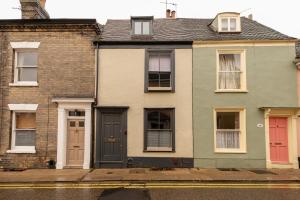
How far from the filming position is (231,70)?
15352mm

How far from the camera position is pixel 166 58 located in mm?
15469

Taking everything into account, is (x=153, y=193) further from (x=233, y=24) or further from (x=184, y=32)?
(x=233, y=24)

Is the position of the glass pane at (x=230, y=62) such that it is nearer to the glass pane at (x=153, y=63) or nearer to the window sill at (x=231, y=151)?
the glass pane at (x=153, y=63)

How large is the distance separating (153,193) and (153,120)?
6098 mm

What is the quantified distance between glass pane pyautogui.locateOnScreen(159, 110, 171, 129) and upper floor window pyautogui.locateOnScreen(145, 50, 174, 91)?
52.0 inches

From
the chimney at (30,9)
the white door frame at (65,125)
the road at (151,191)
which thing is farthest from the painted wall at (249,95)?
the chimney at (30,9)

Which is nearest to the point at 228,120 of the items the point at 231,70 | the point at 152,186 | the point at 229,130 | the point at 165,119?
the point at 229,130

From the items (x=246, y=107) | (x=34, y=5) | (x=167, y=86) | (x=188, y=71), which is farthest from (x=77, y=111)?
(x=246, y=107)

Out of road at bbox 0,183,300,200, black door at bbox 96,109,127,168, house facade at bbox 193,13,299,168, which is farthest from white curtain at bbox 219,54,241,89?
road at bbox 0,183,300,200

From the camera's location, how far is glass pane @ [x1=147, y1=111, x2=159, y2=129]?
15.1m

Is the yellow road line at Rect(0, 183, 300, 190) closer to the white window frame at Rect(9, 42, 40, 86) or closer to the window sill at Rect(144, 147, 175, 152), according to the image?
the window sill at Rect(144, 147, 175, 152)

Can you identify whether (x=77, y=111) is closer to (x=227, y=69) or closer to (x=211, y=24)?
(x=227, y=69)

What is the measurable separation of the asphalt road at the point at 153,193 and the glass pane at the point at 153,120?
5250 mm

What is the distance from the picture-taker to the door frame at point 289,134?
47.6 ft
